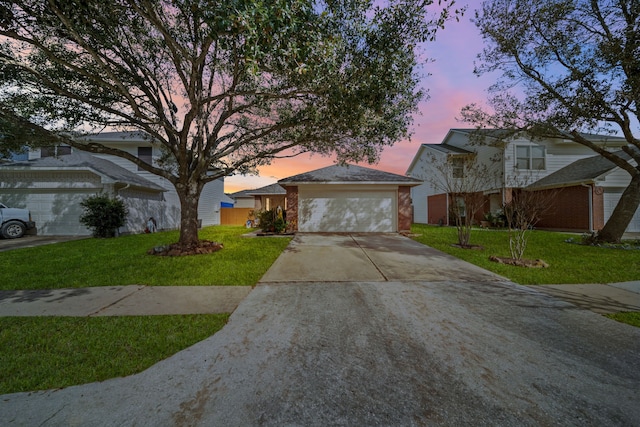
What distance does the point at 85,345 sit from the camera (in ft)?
9.55

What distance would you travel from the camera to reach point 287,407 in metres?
2.02

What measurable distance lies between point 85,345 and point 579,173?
21.0 m

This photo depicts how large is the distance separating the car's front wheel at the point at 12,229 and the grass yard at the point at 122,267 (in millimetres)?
4445

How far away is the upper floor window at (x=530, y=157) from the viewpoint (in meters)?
17.3

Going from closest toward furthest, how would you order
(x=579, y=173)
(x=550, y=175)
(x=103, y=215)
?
(x=103, y=215) < (x=579, y=173) < (x=550, y=175)

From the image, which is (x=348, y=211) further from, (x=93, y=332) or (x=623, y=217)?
(x=93, y=332)

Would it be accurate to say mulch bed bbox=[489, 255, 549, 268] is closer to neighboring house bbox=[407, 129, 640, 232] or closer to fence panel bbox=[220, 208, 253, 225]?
neighboring house bbox=[407, 129, 640, 232]

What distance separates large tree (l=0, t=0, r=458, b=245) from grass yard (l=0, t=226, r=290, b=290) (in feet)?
6.40

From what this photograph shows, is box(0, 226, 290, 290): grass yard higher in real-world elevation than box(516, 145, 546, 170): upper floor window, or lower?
lower

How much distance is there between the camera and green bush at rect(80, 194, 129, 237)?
1184 cm

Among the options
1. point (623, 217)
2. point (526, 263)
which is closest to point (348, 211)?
point (526, 263)

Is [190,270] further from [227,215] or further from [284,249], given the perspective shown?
[227,215]

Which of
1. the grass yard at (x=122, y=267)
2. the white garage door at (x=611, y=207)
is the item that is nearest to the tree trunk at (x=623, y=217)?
the white garage door at (x=611, y=207)

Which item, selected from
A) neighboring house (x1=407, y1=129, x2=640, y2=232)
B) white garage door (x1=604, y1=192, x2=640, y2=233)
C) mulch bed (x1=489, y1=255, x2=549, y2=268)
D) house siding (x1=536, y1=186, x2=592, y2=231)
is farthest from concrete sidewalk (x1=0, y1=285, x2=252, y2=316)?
white garage door (x1=604, y1=192, x2=640, y2=233)
